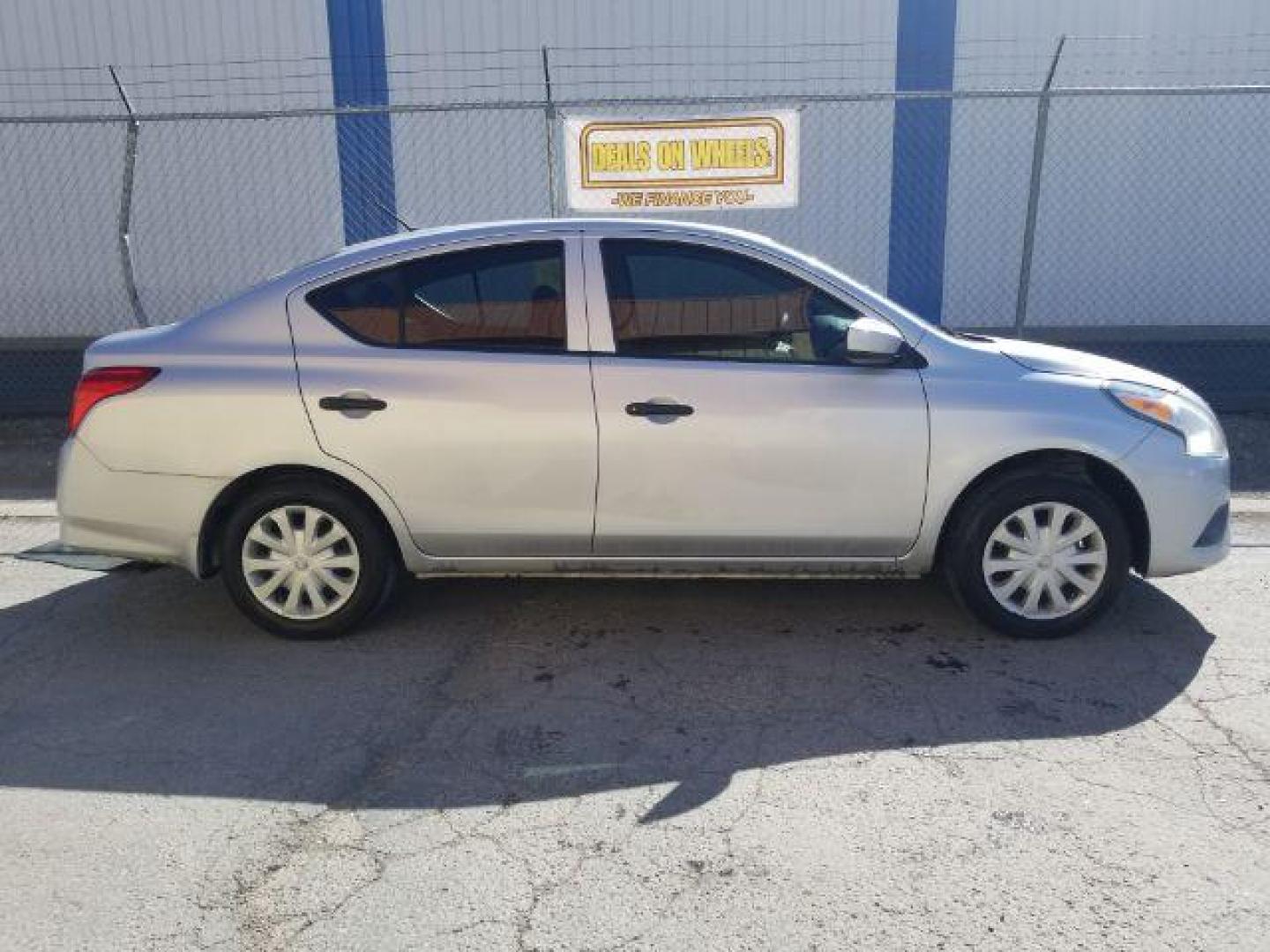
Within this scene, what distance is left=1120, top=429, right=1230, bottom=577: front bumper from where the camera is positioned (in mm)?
4430

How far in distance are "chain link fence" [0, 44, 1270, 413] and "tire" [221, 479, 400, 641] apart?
6727mm

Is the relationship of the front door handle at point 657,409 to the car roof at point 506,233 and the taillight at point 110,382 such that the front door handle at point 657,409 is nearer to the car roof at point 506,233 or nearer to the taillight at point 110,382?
the car roof at point 506,233

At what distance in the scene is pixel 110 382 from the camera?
4512 millimetres

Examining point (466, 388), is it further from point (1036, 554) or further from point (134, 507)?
point (1036, 554)

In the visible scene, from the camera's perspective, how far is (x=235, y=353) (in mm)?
4508

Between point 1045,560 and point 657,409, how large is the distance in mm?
1673

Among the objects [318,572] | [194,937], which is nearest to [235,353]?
[318,572]

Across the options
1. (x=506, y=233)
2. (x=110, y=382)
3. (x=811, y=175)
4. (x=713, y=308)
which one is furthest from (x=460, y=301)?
(x=811, y=175)

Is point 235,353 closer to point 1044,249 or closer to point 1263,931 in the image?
point 1263,931

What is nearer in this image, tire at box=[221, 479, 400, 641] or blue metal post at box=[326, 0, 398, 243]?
tire at box=[221, 479, 400, 641]

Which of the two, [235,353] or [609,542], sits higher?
[235,353]

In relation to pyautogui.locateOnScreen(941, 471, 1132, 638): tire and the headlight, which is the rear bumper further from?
the headlight

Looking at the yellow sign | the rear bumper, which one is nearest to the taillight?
the rear bumper

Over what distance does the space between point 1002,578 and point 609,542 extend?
5.24 ft
